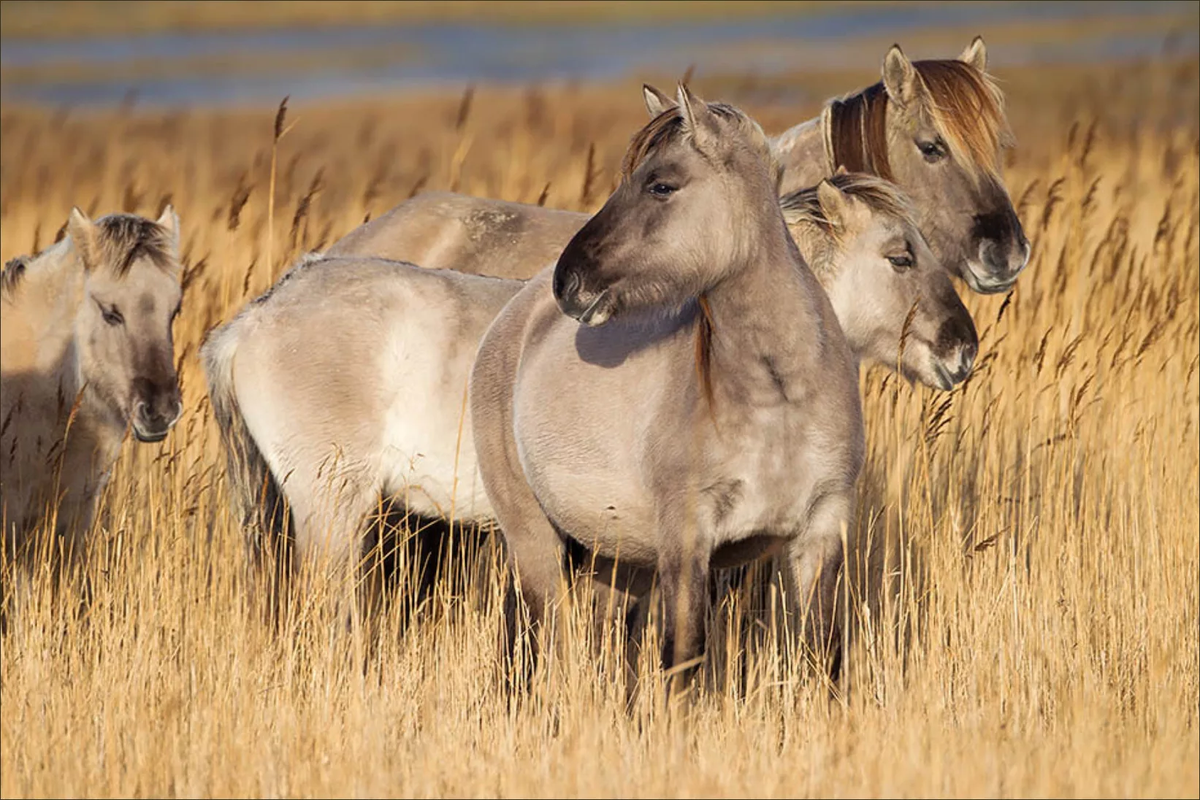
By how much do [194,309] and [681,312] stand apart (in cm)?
410

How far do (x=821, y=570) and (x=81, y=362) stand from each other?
2747mm

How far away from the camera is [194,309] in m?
8.23

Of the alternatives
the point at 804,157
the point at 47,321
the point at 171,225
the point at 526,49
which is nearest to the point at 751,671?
the point at 804,157

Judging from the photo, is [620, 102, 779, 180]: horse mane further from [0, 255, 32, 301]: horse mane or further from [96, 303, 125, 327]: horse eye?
[0, 255, 32, 301]: horse mane

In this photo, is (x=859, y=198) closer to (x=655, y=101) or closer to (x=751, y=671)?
(x=655, y=101)

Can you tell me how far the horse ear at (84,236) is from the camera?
18.0ft

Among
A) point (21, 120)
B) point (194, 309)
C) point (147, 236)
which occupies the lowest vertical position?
point (147, 236)

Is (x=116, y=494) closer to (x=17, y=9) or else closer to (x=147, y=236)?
(x=147, y=236)

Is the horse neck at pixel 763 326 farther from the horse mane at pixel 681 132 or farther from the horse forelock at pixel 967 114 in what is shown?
the horse forelock at pixel 967 114

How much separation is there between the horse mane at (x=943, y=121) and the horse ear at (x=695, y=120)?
1.72 m

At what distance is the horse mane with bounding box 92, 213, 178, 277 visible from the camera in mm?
5492

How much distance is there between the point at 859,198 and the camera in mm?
5215

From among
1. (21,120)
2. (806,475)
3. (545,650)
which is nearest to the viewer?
(806,475)

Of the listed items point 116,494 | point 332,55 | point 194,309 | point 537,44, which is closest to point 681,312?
point 116,494
